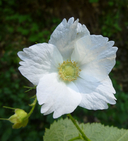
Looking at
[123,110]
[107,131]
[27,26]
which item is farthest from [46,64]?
[27,26]

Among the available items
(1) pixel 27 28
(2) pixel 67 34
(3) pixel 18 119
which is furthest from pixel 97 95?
(1) pixel 27 28

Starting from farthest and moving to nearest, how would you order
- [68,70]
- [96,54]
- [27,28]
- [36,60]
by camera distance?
[27,28]
[68,70]
[96,54]
[36,60]

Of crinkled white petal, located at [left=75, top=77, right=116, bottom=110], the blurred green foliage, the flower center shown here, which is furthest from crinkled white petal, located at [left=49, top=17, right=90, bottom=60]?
the blurred green foliage

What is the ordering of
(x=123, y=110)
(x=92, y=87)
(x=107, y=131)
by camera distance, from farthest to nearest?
1. (x=123, y=110)
2. (x=107, y=131)
3. (x=92, y=87)

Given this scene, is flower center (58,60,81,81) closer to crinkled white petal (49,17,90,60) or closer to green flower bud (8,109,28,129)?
crinkled white petal (49,17,90,60)

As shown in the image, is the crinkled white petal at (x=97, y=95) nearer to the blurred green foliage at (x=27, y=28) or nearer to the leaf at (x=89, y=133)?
the leaf at (x=89, y=133)

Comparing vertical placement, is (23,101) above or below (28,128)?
above

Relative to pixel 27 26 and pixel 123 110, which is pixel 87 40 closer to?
pixel 123 110

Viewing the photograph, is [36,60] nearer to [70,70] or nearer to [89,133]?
[70,70]
